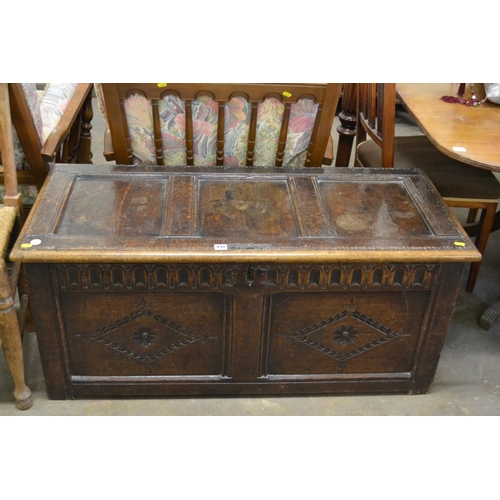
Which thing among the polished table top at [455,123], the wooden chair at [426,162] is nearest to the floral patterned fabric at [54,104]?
the wooden chair at [426,162]

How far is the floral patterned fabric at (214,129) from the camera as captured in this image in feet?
6.57

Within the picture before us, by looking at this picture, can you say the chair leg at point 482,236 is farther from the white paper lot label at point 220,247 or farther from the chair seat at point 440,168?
the white paper lot label at point 220,247

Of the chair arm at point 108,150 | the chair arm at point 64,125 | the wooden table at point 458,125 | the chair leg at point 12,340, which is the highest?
the wooden table at point 458,125

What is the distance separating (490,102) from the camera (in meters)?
2.43

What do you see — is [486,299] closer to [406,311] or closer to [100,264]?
[406,311]

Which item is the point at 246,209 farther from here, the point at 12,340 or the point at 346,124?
the point at 346,124

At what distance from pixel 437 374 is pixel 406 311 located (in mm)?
453

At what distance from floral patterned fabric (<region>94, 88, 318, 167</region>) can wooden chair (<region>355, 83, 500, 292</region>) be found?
0.32 meters

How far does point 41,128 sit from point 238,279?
1.00 meters

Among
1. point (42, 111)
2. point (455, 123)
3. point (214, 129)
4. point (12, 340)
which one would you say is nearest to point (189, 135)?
point (214, 129)

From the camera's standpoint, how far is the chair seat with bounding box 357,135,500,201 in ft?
7.71

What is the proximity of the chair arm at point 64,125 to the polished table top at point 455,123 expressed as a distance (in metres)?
1.32

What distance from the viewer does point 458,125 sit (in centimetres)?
222

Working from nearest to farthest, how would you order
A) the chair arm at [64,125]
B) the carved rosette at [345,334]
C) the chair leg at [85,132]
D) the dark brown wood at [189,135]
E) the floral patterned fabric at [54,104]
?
the carved rosette at [345,334] → the dark brown wood at [189,135] → the chair arm at [64,125] → the floral patterned fabric at [54,104] → the chair leg at [85,132]
